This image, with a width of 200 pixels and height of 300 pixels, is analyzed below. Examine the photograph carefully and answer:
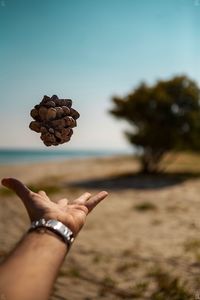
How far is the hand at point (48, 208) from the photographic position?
1.52m

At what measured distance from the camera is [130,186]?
1524 centimetres

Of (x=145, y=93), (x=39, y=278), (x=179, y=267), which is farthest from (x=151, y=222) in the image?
(x=145, y=93)

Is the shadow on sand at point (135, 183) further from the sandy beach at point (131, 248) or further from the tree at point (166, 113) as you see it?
the sandy beach at point (131, 248)

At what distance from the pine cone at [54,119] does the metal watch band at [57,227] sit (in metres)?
0.45

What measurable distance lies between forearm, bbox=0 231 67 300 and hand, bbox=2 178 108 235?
6.0 inches

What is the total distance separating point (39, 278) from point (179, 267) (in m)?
4.76

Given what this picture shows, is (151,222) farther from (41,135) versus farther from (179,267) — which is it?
(41,135)

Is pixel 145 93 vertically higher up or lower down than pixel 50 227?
higher up

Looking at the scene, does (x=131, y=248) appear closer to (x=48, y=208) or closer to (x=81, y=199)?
(x=81, y=199)

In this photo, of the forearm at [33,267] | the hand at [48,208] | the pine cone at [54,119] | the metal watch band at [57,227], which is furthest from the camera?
the pine cone at [54,119]

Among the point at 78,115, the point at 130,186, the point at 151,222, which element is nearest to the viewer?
the point at 78,115

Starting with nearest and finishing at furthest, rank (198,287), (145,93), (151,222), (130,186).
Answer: (198,287), (151,222), (130,186), (145,93)

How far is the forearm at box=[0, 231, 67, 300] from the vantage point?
1088mm

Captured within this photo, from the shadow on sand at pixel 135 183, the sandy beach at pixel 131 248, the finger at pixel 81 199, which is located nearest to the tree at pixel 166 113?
the shadow on sand at pixel 135 183
